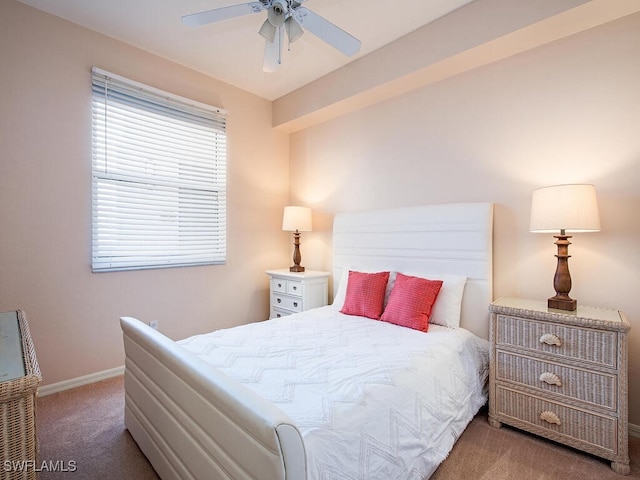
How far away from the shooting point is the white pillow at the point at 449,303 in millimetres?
2387

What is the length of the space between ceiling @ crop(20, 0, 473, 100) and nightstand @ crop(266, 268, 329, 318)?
2.08 m

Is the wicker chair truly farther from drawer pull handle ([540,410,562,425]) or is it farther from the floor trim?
drawer pull handle ([540,410,562,425])

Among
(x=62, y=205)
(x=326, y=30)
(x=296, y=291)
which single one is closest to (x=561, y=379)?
(x=296, y=291)

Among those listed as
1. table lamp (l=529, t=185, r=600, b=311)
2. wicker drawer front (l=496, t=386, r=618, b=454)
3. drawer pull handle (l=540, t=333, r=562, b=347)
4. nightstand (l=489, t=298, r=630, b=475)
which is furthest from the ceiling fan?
wicker drawer front (l=496, t=386, r=618, b=454)

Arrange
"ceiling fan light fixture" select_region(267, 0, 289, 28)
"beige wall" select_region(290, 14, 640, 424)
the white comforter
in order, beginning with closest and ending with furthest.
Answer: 1. the white comforter
2. "ceiling fan light fixture" select_region(267, 0, 289, 28)
3. "beige wall" select_region(290, 14, 640, 424)

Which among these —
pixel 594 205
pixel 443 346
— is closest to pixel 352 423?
pixel 443 346

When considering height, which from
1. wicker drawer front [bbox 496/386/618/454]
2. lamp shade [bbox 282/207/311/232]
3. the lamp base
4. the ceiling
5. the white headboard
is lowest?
wicker drawer front [bbox 496/386/618/454]

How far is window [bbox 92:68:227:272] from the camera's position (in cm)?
269

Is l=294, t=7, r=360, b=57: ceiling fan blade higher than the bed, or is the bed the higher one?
l=294, t=7, r=360, b=57: ceiling fan blade

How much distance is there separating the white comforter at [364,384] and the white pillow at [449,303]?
115 millimetres

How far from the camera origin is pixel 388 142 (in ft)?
10.2

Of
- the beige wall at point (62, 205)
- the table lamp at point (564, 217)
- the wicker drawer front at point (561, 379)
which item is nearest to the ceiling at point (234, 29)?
the beige wall at point (62, 205)

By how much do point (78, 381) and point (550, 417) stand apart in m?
3.36

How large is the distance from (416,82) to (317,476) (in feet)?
9.53
